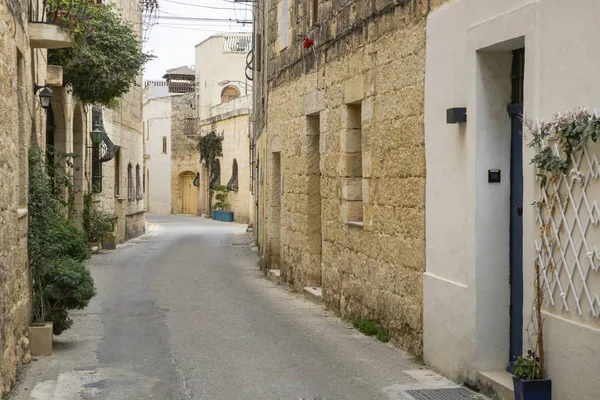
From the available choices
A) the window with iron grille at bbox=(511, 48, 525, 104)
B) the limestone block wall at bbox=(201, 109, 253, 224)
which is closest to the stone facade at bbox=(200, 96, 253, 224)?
the limestone block wall at bbox=(201, 109, 253, 224)

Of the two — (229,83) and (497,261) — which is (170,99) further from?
(497,261)

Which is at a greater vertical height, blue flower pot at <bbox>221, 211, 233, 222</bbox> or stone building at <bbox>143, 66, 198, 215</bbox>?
stone building at <bbox>143, 66, 198, 215</bbox>

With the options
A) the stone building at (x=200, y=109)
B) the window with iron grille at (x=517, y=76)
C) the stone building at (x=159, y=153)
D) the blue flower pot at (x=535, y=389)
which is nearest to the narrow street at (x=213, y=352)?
the blue flower pot at (x=535, y=389)

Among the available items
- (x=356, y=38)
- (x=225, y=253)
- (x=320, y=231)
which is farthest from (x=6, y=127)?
(x=225, y=253)

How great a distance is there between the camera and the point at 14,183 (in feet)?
23.4

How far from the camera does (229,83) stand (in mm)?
47688

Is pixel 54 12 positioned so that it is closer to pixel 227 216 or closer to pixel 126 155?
pixel 126 155

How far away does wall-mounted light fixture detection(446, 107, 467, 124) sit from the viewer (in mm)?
6922

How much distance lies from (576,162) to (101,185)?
17155mm

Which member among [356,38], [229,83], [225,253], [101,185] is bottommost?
[225,253]

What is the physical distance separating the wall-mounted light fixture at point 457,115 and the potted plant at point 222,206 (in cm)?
3245

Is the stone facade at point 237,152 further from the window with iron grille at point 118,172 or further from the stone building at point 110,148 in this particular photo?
the window with iron grille at point 118,172

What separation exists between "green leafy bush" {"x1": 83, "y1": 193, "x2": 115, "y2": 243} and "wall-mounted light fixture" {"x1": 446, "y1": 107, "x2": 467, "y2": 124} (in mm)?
13674

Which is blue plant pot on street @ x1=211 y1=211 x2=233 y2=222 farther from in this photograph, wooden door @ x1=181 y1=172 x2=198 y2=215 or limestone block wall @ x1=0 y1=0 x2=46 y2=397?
limestone block wall @ x1=0 y1=0 x2=46 y2=397
